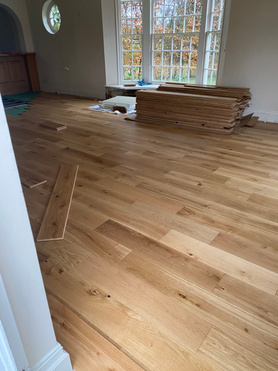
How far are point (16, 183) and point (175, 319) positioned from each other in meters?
0.99

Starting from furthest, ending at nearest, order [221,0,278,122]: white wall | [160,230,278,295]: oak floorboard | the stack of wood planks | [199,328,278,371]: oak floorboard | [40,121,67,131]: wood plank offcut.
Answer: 1. [40,121,67,131]: wood plank offcut
2. [221,0,278,122]: white wall
3. the stack of wood planks
4. [160,230,278,295]: oak floorboard
5. [199,328,278,371]: oak floorboard

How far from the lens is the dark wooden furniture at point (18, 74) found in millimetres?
7238

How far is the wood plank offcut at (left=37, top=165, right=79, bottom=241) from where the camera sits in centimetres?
193

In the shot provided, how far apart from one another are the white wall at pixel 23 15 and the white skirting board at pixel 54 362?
8.08 m

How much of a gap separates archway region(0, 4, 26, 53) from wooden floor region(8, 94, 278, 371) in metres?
5.65

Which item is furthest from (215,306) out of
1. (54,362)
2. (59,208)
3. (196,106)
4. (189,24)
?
(189,24)

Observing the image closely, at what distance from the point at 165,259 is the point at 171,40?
17.2ft

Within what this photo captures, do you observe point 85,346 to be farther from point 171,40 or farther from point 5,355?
point 171,40

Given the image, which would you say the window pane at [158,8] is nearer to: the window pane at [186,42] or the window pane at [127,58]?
the window pane at [186,42]

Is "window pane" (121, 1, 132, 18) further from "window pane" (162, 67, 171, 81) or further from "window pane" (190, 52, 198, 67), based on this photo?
"window pane" (190, 52, 198, 67)

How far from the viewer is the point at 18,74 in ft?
24.8

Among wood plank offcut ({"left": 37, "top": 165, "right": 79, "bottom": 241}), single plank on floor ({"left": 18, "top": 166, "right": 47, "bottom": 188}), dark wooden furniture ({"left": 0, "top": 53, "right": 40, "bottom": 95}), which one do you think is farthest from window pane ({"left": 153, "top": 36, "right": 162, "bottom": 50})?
single plank on floor ({"left": 18, "top": 166, "right": 47, "bottom": 188})

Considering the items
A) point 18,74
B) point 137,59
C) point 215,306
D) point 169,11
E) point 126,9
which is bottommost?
point 215,306

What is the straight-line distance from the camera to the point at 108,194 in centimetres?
244
